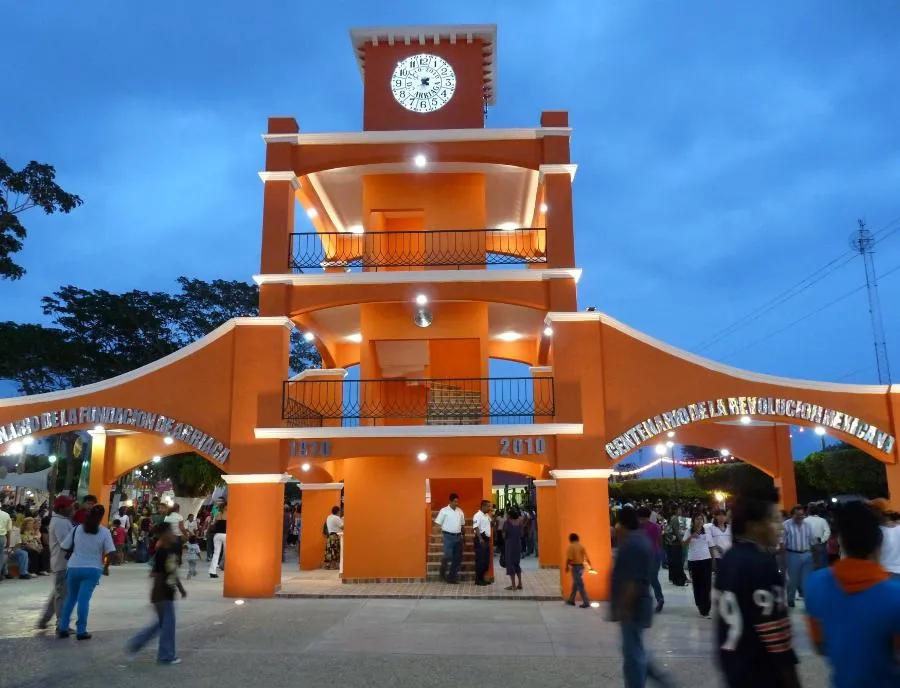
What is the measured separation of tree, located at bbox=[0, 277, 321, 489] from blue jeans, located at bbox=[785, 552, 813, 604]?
26.5m

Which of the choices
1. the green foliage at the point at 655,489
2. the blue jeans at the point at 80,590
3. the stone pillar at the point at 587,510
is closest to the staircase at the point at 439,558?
the stone pillar at the point at 587,510

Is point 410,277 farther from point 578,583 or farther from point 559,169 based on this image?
point 578,583

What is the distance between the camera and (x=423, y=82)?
17.7m

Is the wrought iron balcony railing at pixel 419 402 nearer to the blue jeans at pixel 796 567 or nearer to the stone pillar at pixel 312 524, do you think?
the stone pillar at pixel 312 524

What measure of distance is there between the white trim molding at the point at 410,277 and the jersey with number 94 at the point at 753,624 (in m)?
11.7

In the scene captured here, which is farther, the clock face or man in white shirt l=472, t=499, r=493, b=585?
the clock face

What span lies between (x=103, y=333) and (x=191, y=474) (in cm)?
742

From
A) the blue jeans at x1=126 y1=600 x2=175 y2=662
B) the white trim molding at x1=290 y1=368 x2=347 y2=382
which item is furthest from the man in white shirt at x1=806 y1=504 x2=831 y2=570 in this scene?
the white trim molding at x1=290 y1=368 x2=347 y2=382

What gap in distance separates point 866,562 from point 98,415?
14.6 metres

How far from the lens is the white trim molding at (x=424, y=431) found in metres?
14.5

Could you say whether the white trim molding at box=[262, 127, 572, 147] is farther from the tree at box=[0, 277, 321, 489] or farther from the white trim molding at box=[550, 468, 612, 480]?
the tree at box=[0, 277, 321, 489]

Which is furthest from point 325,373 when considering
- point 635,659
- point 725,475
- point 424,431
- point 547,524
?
point 725,475

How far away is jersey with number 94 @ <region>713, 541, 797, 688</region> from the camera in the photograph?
3682 mm

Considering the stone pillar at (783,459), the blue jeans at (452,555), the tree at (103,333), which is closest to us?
the blue jeans at (452,555)
